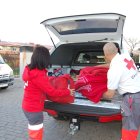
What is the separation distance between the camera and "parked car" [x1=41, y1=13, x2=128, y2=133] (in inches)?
139

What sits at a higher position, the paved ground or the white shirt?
the white shirt

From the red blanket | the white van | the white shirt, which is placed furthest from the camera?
the white van

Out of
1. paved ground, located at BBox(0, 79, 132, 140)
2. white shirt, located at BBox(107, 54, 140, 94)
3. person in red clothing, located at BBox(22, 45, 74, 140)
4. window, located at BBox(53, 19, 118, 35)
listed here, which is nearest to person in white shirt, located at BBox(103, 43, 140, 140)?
white shirt, located at BBox(107, 54, 140, 94)

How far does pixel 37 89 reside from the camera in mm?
3402

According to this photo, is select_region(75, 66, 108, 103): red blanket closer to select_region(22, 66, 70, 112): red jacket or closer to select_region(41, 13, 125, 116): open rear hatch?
select_region(41, 13, 125, 116): open rear hatch

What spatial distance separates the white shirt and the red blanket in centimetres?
32

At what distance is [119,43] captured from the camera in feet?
14.9

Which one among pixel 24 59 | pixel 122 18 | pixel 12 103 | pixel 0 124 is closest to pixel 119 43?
pixel 122 18

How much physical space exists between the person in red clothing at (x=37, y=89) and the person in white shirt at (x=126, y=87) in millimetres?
718

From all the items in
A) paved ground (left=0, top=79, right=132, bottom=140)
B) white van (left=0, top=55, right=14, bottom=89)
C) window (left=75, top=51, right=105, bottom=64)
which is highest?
window (left=75, top=51, right=105, bottom=64)

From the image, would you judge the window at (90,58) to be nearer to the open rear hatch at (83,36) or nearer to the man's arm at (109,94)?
the open rear hatch at (83,36)

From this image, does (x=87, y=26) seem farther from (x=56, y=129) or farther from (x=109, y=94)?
(x=56, y=129)

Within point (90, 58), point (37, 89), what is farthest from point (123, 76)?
point (90, 58)

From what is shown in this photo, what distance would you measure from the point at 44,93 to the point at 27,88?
259 mm
